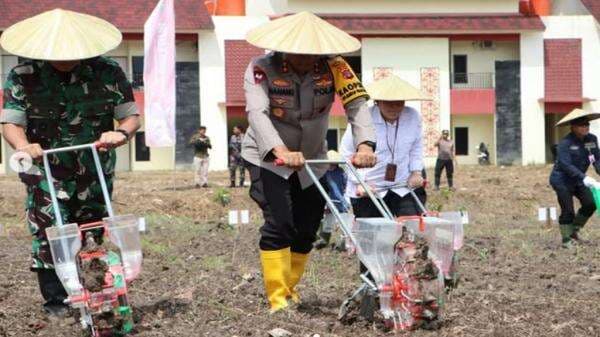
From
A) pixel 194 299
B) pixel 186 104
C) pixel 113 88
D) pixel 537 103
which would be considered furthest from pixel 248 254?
pixel 537 103

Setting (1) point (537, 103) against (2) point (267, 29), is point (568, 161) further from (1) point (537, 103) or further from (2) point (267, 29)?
(1) point (537, 103)

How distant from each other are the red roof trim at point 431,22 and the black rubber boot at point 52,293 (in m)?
32.5

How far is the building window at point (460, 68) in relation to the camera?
3950 centimetres

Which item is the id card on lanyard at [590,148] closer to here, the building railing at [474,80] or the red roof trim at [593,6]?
the building railing at [474,80]

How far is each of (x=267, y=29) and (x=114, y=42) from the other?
877 millimetres

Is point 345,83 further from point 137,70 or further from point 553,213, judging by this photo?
point 137,70

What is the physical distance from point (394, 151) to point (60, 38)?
2828mm

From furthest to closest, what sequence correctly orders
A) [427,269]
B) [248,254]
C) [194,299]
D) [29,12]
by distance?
1. [29,12]
2. [248,254]
3. [194,299]
4. [427,269]

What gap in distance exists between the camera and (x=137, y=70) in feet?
123

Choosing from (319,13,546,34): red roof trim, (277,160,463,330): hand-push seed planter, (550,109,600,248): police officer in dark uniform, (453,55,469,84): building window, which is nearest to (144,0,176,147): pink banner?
(550,109,600,248): police officer in dark uniform

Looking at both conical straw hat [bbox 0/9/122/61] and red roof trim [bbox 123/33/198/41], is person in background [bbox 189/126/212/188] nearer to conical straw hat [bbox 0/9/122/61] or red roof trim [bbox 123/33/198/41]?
red roof trim [bbox 123/33/198/41]

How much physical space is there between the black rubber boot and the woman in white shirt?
2.31 metres

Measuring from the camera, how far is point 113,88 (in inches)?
231

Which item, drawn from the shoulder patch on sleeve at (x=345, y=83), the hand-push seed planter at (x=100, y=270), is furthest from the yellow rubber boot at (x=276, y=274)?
the shoulder patch on sleeve at (x=345, y=83)
